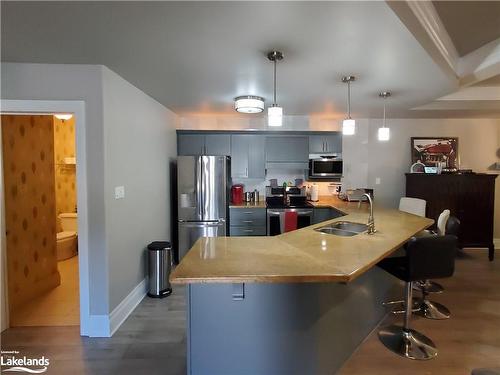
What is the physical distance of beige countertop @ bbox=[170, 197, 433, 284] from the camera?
1.50 meters

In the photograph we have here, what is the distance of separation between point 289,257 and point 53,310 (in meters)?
2.71

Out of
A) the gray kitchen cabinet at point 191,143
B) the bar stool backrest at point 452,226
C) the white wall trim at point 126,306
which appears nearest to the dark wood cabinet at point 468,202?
the bar stool backrest at point 452,226

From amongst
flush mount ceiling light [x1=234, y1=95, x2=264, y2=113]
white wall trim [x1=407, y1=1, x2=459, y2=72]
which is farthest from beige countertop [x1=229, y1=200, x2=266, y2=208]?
white wall trim [x1=407, y1=1, x2=459, y2=72]

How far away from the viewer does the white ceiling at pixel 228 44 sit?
168cm

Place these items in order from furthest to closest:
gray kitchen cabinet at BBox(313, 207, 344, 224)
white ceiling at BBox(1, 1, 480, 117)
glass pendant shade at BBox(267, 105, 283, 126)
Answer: gray kitchen cabinet at BBox(313, 207, 344, 224) < glass pendant shade at BBox(267, 105, 283, 126) < white ceiling at BBox(1, 1, 480, 117)

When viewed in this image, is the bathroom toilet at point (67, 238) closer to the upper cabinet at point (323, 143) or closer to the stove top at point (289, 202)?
the stove top at point (289, 202)

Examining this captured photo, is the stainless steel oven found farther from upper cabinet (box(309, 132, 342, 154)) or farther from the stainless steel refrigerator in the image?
upper cabinet (box(309, 132, 342, 154))

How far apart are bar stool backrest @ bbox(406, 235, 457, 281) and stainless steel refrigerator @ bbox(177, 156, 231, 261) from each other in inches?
104

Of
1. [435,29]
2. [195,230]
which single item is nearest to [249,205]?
[195,230]

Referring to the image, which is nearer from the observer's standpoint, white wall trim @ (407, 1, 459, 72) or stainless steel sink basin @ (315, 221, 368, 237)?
white wall trim @ (407, 1, 459, 72)

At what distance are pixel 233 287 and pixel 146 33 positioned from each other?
5.64ft

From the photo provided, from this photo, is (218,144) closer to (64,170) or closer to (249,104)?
(249,104)

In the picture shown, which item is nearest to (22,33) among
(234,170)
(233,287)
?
(233,287)

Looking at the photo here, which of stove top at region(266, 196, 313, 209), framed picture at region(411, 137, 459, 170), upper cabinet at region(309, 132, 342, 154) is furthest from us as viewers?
framed picture at region(411, 137, 459, 170)
